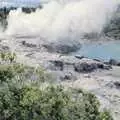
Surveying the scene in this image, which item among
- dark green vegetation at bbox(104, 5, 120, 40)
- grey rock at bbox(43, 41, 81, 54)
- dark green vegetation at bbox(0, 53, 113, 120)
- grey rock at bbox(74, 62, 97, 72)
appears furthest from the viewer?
dark green vegetation at bbox(104, 5, 120, 40)

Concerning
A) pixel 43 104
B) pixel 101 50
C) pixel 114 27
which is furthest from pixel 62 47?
pixel 43 104

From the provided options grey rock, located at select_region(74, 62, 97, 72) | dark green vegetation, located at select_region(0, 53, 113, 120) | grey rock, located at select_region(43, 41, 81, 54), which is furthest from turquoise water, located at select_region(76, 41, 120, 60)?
dark green vegetation, located at select_region(0, 53, 113, 120)

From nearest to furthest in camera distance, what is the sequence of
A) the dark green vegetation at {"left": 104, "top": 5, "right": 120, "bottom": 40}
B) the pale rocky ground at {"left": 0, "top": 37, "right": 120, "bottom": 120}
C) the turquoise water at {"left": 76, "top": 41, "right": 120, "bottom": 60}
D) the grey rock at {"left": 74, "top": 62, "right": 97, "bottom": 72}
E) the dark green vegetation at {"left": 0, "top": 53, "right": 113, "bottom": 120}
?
1. the dark green vegetation at {"left": 0, "top": 53, "right": 113, "bottom": 120}
2. the pale rocky ground at {"left": 0, "top": 37, "right": 120, "bottom": 120}
3. the grey rock at {"left": 74, "top": 62, "right": 97, "bottom": 72}
4. the turquoise water at {"left": 76, "top": 41, "right": 120, "bottom": 60}
5. the dark green vegetation at {"left": 104, "top": 5, "right": 120, "bottom": 40}

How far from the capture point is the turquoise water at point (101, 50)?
107125 mm

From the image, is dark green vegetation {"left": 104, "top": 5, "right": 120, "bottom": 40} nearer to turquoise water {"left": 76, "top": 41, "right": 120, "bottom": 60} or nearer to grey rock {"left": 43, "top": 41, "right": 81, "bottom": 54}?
turquoise water {"left": 76, "top": 41, "right": 120, "bottom": 60}

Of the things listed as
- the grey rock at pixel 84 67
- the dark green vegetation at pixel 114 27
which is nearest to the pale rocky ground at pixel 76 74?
the grey rock at pixel 84 67

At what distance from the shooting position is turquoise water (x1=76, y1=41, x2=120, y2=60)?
351 ft

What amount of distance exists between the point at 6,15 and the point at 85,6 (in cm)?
3398

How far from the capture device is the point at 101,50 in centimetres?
11506

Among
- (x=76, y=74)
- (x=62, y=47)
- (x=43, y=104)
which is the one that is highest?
(x=43, y=104)

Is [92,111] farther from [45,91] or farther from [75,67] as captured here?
[75,67]

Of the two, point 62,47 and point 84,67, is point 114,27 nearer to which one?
point 62,47

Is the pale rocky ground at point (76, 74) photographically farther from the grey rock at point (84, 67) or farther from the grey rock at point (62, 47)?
the grey rock at point (62, 47)

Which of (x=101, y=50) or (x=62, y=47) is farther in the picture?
(x=101, y=50)
